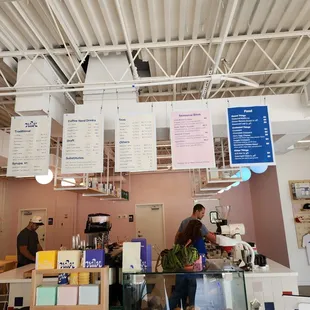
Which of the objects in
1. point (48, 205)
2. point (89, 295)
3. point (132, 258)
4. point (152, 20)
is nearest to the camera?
point (89, 295)

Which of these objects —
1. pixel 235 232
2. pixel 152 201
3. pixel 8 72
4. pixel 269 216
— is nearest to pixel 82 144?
pixel 8 72

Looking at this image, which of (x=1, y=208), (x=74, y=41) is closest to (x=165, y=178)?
(x=1, y=208)

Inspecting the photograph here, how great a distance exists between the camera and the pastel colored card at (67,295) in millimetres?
2555

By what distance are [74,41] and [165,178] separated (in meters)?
7.78

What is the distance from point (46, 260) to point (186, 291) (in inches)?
54.8

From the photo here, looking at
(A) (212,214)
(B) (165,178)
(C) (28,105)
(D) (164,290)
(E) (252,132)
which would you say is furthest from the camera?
(B) (165,178)

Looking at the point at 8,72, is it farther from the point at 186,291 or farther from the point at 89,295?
the point at 186,291

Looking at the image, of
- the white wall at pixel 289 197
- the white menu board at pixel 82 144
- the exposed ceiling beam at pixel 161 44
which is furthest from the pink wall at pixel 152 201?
the exposed ceiling beam at pixel 161 44

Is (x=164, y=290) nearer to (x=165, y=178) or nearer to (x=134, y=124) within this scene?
(x=134, y=124)

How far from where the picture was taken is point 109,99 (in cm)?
385

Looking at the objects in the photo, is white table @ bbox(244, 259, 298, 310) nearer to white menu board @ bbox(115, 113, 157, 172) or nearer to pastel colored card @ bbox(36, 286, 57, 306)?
white menu board @ bbox(115, 113, 157, 172)

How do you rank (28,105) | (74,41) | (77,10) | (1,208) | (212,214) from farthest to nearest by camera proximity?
(1,208)
(212,214)
(28,105)
(74,41)
(77,10)

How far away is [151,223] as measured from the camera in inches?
404

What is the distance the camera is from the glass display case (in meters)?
2.18
